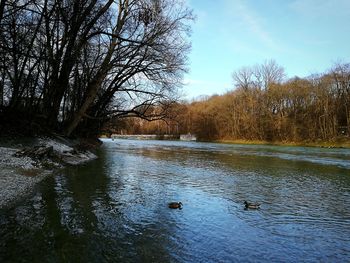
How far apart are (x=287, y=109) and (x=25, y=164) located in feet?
272

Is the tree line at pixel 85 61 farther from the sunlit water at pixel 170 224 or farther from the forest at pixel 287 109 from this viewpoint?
the forest at pixel 287 109

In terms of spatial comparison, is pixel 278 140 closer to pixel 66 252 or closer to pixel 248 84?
pixel 248 84

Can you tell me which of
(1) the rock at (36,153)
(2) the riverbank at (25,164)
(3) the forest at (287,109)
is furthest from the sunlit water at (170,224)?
(3) the forest at (287,109)

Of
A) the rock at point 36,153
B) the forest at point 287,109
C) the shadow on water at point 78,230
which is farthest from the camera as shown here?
the forest at point 287,109

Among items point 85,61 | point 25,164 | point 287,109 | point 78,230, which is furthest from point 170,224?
point 287,109

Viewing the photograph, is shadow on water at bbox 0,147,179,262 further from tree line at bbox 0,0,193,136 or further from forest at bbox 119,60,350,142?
forest at bbox 119,60,350,142

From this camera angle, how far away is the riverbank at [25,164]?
36.4ft

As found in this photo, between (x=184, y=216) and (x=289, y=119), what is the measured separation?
3195 inches

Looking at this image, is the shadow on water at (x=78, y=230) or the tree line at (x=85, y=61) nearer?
the shadow on water at (x=78, y=230)

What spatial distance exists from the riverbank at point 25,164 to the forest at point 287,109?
52986 millimetres

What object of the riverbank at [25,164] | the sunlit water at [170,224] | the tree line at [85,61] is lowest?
the sunlit water at [170,224]

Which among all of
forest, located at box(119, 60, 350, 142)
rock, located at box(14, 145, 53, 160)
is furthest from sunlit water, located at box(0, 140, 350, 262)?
forest, located at box(119, 60, 350, 142)

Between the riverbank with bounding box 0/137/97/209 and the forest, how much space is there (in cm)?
5299

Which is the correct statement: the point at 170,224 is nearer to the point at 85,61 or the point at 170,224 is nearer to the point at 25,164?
the point at 25,164
